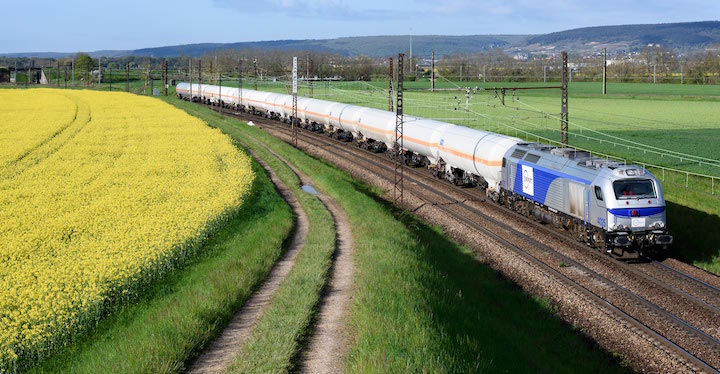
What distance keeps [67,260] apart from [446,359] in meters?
13.4

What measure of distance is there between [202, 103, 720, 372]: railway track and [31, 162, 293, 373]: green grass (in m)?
10.9

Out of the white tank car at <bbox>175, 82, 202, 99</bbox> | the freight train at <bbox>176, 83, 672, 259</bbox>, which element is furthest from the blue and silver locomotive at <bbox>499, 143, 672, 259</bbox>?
the white tank car at <bbox>175, 82, 202, 99</bbox>

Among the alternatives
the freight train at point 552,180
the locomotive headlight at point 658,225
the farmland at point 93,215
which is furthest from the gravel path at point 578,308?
the farmland at point 93,215

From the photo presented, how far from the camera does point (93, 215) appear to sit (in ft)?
96.8

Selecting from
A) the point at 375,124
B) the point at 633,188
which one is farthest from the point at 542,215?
the point at 375,124

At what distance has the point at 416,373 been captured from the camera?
47.8 ft

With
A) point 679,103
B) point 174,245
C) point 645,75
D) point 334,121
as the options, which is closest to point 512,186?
point 174,245

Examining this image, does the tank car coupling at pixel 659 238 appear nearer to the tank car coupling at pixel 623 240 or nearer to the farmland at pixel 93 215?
the tank car coupling at pixel 623 240

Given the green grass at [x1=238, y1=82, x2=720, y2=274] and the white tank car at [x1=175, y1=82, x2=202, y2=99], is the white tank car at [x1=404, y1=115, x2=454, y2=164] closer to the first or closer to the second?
the green grass at [x1=238, y1=82, x2=720, y2=274]

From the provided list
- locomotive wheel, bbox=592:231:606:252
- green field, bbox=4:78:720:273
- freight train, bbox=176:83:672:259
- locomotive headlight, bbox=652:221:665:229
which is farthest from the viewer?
green field, bbox=4:78:720:273

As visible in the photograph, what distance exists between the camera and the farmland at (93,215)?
1852cm

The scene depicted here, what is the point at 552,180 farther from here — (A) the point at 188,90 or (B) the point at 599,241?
(A) the point at 188,90

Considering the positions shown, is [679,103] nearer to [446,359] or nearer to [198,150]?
[198,150]

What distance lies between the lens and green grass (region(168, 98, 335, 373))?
51.6 ft
